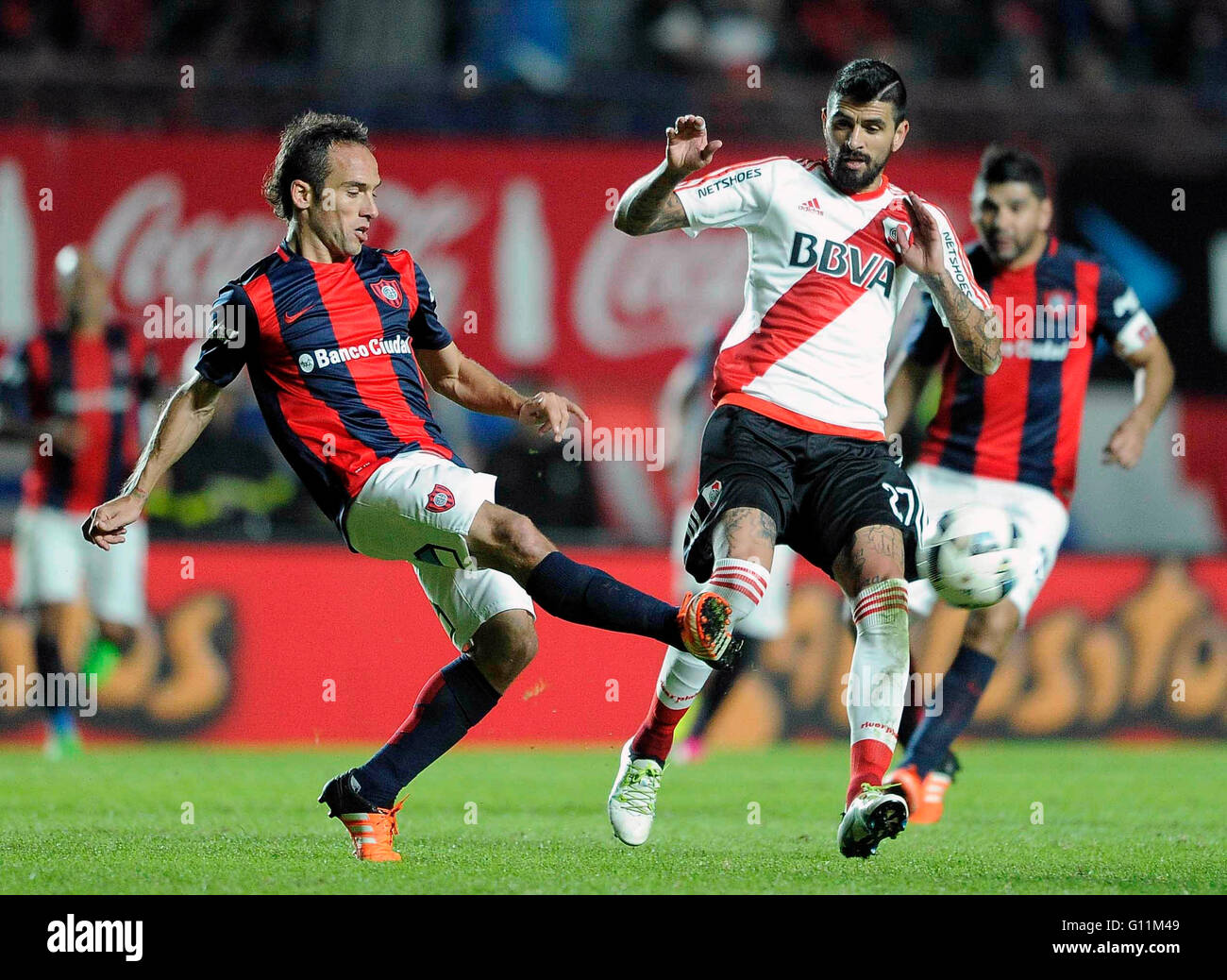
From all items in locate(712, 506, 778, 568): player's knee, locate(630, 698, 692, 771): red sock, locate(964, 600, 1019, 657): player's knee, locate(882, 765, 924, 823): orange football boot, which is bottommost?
locate(882, 765, 924, 823): orange football boot

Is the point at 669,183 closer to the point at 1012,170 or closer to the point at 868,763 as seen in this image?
the point at 868,763

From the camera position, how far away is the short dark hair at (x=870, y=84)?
518 cm

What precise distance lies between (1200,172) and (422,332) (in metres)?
10.3

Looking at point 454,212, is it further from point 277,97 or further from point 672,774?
point 672,774

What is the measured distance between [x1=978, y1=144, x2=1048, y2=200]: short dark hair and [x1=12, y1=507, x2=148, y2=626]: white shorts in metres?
4.91

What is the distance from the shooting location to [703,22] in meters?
14.3

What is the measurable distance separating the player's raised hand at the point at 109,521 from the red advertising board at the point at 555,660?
4.65 metres

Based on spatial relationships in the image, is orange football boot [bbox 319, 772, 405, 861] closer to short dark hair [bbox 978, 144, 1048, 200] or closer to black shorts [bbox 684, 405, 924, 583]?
black shorts [bbox 684, 405, 924, 583]

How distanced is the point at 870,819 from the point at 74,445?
608cm

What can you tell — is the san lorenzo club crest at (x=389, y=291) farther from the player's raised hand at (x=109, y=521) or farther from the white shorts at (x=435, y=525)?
the player's raised hand at (x=109, y=521)

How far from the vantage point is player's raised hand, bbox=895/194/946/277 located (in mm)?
5145

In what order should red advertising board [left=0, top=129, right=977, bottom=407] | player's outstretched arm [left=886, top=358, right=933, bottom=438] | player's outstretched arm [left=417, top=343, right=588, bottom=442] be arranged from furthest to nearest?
red advertising board [left=0, top=129, right=977, bottom=407], player's outstretched arm [left=886, top=358, right=933, bottom=438], player's outstretched arm [left=417, top=343, right=588, bottom=442]
